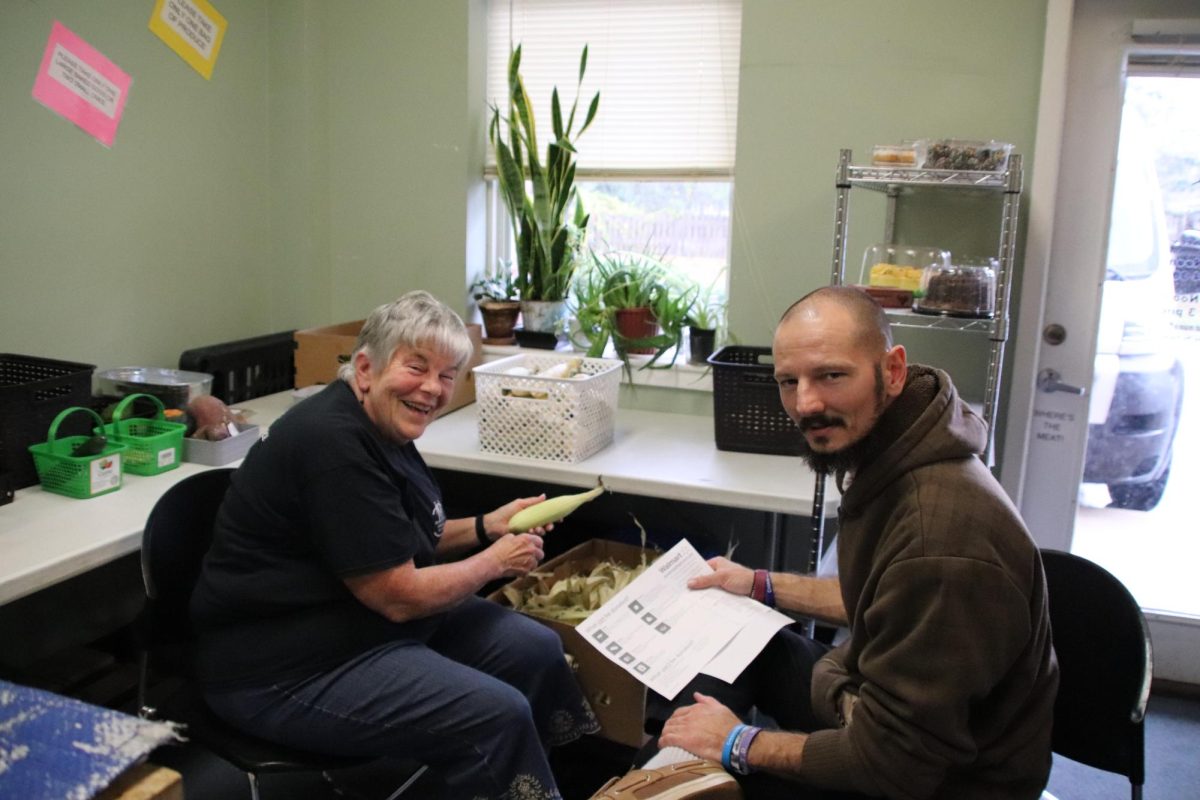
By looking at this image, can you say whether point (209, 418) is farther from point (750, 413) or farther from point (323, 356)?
point (750, 413)

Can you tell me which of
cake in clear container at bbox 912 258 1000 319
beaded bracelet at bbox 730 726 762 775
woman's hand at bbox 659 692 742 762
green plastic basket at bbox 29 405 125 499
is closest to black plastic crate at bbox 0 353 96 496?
green plastic basket at bbox 29 405 125 499

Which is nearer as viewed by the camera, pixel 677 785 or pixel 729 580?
pixel 677 785

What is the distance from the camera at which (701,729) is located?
5.14ft

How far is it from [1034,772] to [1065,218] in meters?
1.85

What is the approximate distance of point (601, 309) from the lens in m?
3.02

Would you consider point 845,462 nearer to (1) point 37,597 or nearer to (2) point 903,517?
(2) point 903,517

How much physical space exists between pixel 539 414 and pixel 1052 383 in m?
1.55

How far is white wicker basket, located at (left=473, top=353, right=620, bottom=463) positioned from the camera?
2.46 meters

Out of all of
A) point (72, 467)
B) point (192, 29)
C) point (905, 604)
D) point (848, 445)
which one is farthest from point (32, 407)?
point (905, 604)

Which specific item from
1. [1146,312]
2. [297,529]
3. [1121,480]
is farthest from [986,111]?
[297,529]

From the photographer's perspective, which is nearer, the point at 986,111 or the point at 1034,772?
the point at 1034,772

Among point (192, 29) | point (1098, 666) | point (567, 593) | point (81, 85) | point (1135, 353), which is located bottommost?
point (567, 593)

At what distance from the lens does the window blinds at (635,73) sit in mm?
3018

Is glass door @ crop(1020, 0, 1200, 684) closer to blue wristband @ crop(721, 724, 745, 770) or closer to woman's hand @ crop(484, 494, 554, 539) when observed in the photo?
woman's hand @ crop(484, 494, 554, 539)
